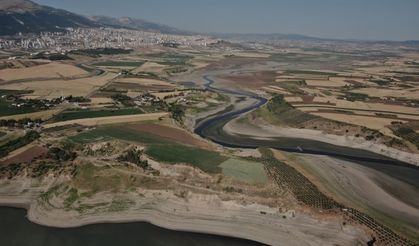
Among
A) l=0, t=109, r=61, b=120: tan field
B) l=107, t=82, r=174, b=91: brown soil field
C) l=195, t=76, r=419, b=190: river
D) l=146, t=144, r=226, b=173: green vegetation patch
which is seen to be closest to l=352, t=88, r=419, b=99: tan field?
l=195, t=76, r=419, b=190: river

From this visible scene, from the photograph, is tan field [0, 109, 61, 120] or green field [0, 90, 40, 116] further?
green field [0, 90, 40, 116]

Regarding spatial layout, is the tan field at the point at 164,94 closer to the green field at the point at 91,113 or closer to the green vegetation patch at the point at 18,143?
the green field at the point at 91,113

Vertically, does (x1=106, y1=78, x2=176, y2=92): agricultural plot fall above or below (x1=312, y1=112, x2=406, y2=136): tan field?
below

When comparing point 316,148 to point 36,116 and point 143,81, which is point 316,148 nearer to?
point 36,116

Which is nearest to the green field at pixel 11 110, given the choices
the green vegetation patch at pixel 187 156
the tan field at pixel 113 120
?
the tan field at pixel 113 120

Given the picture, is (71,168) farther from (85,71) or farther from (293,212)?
(85,71)

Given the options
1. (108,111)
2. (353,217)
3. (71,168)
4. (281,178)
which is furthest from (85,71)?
(353,217)

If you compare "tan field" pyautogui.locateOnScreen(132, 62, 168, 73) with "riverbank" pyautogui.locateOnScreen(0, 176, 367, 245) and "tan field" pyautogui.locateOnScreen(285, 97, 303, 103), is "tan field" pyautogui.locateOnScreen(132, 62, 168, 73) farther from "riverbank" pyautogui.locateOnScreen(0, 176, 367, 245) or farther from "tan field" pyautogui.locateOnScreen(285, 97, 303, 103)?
"riverbank" pyautogui.locateOnScreen(0, 176, 367, 245)

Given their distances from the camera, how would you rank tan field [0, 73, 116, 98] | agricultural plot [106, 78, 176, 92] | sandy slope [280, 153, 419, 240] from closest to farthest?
sandy slope [280, 153, 419, 240] → tan field [0, 73, 116, 98] → agricultural plot [106, 78, 176, 92]
